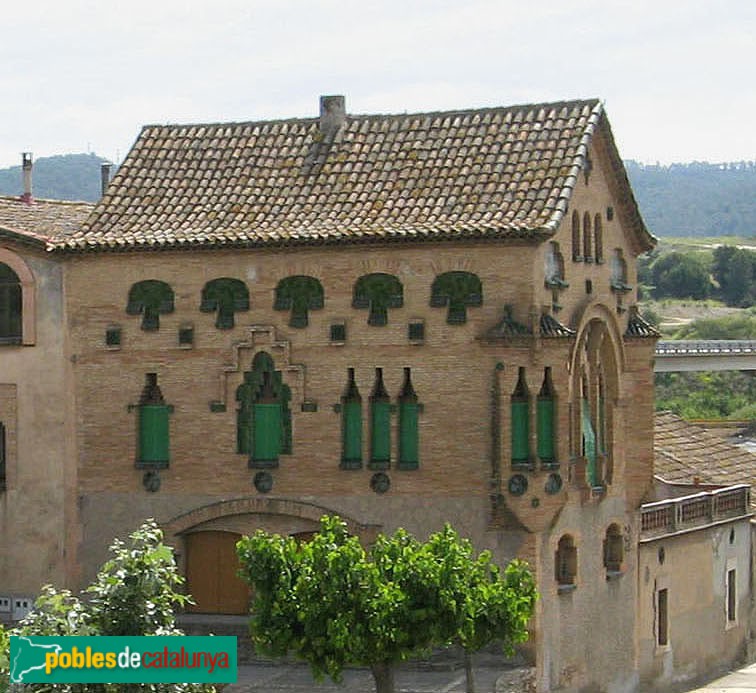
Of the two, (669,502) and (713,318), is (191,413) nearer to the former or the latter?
(669,502)

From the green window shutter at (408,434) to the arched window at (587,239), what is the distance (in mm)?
4865

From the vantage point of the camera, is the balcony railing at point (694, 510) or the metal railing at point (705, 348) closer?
the balcony railing at point (694, 510)

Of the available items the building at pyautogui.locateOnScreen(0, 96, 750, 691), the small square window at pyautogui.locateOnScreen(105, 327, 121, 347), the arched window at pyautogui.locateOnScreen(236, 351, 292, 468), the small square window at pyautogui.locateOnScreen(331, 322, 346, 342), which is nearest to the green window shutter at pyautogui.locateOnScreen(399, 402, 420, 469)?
the building at pyautogui.locateOnScreen(0, 96, 750, 691)

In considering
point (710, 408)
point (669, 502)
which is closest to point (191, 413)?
point (669, 502)

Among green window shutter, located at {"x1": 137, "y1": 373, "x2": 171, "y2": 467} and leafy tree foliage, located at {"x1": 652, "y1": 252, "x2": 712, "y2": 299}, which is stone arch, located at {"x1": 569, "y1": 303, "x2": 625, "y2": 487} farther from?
leafy tree foliage, located at {"x1": 652, "y1": 252, "x2": 712, "y2": 299}

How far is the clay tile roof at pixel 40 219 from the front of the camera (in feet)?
137

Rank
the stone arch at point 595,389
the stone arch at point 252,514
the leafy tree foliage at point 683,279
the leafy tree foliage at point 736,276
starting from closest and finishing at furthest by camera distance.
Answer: the stone arch at point 252,514 < the stone arch at point 595,389 < the leafy tree foliage at point 736,276 < the leafy tree foliage at point 683,279

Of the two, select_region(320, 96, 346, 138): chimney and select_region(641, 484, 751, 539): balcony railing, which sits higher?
select_region(320, 96, 346, 138): chimney

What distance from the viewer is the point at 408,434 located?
133 feet

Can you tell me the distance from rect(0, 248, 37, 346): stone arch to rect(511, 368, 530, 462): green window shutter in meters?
9.64

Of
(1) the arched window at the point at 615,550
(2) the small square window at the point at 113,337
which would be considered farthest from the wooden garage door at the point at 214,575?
(1) the arched window at the point at 615,550

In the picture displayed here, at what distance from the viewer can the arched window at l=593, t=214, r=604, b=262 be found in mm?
42812

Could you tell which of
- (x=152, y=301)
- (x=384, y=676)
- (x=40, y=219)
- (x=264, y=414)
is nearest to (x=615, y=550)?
(x=264, y=414)

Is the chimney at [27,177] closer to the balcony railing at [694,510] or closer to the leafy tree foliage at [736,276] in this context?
the balcony railing at [694,510]
